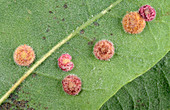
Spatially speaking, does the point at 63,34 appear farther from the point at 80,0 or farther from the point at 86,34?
the point at 80,0

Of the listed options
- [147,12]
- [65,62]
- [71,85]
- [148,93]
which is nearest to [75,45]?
[65,62]

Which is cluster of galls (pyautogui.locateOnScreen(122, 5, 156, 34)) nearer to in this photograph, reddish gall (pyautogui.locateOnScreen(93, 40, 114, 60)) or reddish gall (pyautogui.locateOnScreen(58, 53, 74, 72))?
reddish gall (pyautogui.locateOnScreen(93, 40, 114, 60))

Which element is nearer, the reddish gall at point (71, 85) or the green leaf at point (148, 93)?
the reddish gall at point (71, 85)

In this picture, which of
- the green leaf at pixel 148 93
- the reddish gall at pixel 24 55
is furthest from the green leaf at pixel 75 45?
the green leaf at pixel 148 93

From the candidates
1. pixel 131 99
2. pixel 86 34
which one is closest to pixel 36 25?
pixel 86 34

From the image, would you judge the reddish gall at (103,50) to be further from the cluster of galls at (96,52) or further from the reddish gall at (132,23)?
the reddish gall at (132,23)

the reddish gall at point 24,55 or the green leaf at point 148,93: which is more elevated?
the reddish gall at point 24,55

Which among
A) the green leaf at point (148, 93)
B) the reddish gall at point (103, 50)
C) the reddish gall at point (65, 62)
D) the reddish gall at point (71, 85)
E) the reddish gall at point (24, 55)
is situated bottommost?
the green leaf at point (148, 93)
